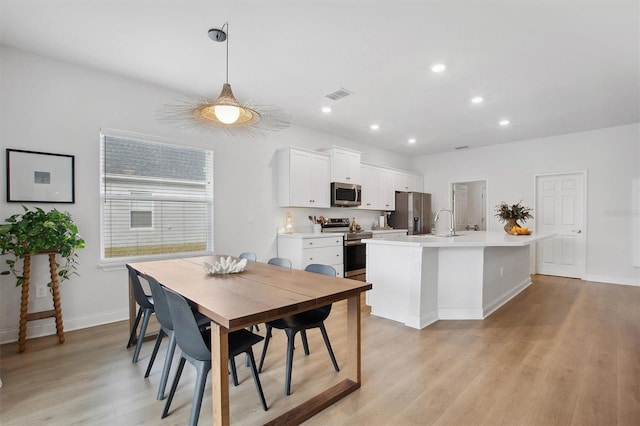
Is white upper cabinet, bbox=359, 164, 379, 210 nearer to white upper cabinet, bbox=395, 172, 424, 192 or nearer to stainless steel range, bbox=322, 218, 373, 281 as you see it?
stainless steel range, bbox=322, 218, 373, 281

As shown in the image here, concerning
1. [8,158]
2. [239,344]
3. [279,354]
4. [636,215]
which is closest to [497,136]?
[636,215]

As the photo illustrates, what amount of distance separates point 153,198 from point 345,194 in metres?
3.11

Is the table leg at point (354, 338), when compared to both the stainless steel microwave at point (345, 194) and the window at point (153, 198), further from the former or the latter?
the stainless steel microwave at point (345, 194)

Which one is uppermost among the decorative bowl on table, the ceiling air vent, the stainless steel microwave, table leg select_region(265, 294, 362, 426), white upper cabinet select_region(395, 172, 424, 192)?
the ceiling air vent

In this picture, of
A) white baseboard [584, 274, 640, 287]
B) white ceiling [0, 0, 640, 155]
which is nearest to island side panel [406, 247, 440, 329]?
white ceiling [0, 0, 640, 155]

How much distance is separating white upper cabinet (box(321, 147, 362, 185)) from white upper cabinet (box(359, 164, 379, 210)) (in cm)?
30

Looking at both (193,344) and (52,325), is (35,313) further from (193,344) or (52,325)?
(193,344)

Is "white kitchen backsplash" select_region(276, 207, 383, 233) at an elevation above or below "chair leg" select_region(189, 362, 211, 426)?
above

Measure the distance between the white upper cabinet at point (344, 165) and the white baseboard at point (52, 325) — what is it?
145 inches

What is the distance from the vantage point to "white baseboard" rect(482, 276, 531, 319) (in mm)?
3634

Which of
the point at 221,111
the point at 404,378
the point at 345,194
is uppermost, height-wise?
the point at 221,111

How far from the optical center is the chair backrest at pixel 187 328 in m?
1.54

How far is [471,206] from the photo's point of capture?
29.0ft

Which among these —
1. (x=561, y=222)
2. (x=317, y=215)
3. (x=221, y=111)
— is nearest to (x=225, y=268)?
(x=221, y=111)
